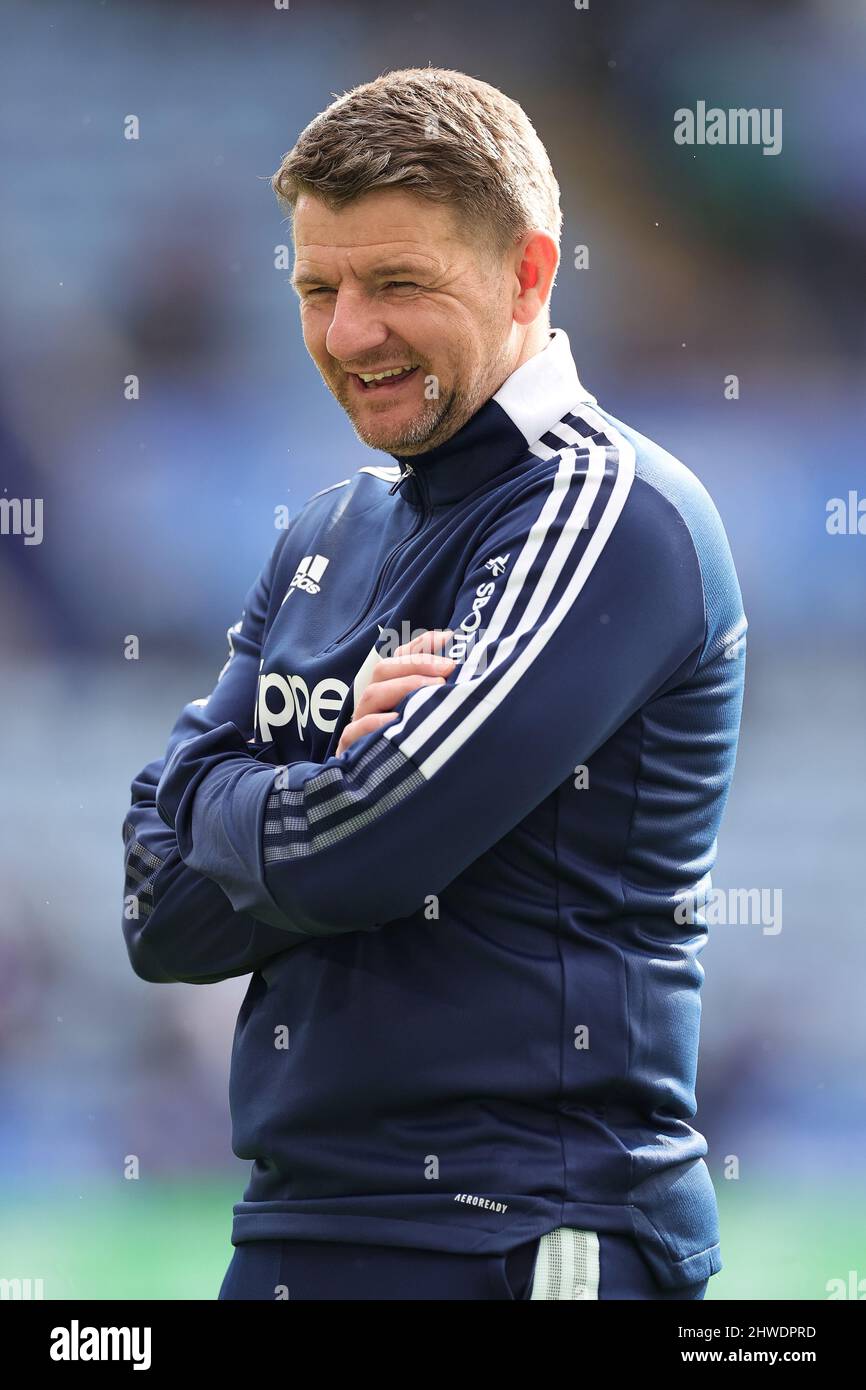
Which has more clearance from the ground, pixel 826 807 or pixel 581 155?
pixel 581 155

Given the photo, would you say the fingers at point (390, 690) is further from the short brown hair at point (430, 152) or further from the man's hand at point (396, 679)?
the short brown hair at point (430, 152)

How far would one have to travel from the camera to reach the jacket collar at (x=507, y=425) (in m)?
1.20

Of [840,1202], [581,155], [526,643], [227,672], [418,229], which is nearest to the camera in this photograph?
[526,643]

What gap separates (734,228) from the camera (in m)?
3.26

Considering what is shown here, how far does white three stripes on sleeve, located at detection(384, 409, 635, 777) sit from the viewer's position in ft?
3.40

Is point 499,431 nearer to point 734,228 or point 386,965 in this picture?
point 386,965

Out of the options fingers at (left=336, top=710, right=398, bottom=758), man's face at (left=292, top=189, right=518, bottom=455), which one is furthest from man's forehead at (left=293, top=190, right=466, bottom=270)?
fingers at (left=336, top=710, right=398, bottom=758)

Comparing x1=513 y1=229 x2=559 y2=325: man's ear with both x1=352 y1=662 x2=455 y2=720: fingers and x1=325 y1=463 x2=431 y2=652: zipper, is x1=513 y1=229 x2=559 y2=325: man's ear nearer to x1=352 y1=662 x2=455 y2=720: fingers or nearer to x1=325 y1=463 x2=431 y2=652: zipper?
x1=325 y1=463 x2=431 y2=652: zipper

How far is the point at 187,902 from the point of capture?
1.21 meters

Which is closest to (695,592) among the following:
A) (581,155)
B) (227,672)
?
(227,672)

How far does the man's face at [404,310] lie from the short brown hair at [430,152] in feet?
0.05

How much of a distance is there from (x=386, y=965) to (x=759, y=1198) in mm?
2112

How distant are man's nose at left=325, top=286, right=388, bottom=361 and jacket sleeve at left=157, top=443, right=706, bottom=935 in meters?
0.19
